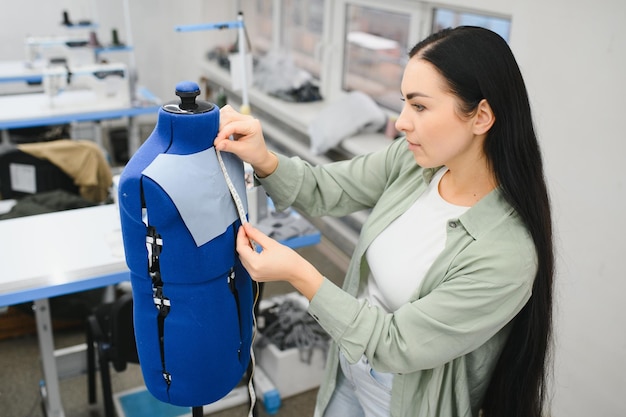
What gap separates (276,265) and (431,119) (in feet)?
1.35

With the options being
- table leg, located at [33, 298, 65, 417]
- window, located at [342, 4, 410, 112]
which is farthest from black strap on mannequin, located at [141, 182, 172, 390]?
window, located at [342, 4, 410, 112]

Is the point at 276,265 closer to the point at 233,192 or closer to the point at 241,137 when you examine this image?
the point at 233,192

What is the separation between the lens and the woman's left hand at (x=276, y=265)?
43.4 inches

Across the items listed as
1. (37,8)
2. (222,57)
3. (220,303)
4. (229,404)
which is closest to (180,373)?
(220,303)

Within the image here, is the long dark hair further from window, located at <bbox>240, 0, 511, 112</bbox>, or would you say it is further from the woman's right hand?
window, located at <bbox>240, 0, 511, 112</bbox>

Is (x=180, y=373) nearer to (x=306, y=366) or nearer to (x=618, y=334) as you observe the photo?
(x=306, y=366)

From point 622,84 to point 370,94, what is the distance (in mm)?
2195

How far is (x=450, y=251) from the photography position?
3.90ft

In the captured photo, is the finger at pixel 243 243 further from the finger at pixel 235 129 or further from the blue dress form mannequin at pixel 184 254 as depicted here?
the finger at pixel 235 129

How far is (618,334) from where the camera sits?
2.06 metres

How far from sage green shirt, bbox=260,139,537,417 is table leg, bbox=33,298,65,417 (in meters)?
1.30

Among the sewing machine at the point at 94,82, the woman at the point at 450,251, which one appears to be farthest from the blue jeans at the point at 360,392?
the sewing machine at the point at 94,82

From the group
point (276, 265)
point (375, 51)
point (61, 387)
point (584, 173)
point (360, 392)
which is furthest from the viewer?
point (375, 51)

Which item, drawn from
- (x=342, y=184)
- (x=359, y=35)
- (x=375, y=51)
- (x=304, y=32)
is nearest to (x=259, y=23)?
(x=304, y=32)
